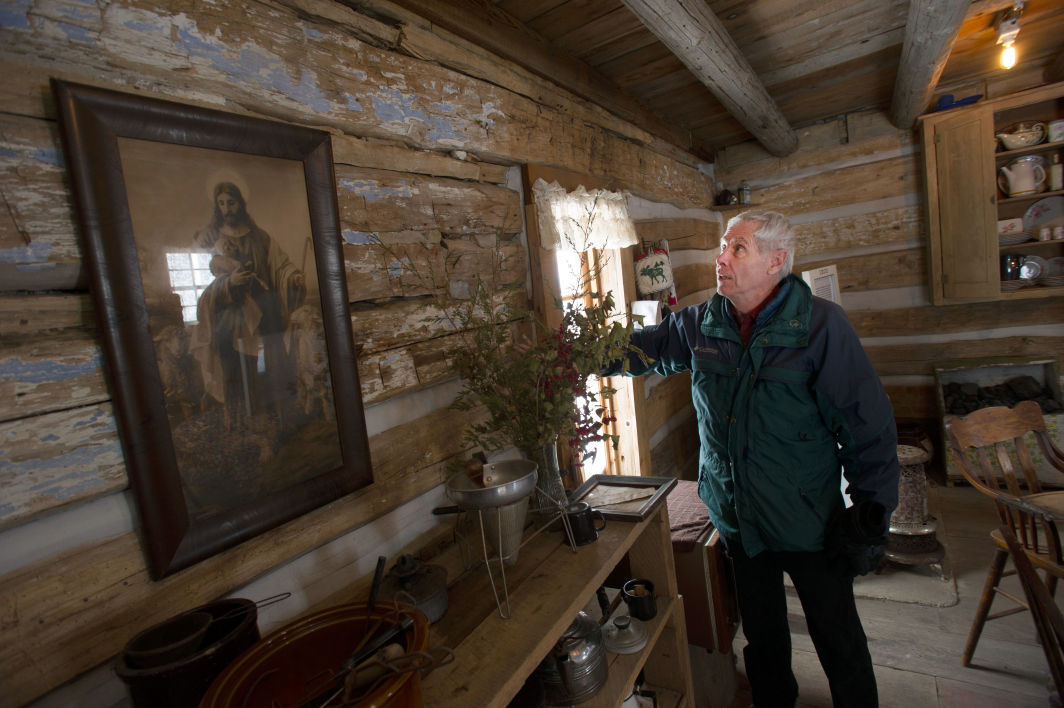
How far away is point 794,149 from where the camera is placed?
15.6ft

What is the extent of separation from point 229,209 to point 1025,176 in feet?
16.8

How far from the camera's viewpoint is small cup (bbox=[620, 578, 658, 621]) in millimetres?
1840

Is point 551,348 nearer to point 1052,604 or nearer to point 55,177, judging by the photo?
point 55,177

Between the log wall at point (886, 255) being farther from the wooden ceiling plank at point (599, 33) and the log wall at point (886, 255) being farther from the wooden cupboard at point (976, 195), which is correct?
the wooden ceiling plank at point (599, 33)

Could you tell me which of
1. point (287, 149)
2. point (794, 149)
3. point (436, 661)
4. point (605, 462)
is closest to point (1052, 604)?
point (605, 462)

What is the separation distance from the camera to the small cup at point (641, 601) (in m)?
1.84

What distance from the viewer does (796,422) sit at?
179 cm

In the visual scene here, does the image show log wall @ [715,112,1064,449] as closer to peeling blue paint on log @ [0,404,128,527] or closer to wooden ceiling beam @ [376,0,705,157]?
wooden ceiling beam @ [376,0,705,157]

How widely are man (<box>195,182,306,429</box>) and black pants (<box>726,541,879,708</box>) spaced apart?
1749 mm

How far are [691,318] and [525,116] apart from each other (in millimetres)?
1039

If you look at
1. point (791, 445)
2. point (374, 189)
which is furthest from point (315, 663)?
point (791, 445)

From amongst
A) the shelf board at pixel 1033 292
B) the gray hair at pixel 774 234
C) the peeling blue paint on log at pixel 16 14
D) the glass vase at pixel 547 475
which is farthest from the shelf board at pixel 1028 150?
the peeling blue paint on log at pixel 16 14

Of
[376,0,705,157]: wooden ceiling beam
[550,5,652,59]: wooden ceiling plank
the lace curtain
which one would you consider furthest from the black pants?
[550,5,652,59]: wooden ceiling plank

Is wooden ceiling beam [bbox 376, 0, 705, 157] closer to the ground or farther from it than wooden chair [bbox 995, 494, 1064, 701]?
farther from it
